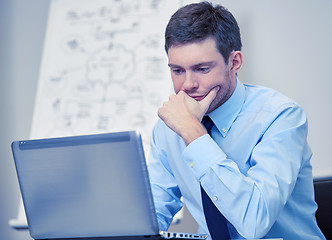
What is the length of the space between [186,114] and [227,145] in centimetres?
20

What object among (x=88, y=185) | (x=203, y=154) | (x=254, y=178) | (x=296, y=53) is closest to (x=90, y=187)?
(x=88, y=185)

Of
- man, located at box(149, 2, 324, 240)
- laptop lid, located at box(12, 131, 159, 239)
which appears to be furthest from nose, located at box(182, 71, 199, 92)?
laptop lid, located at box(12, 131, 159, 239)

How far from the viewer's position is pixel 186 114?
1224 millimetres

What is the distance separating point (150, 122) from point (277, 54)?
684 mm

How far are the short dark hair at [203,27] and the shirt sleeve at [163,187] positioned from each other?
38cm

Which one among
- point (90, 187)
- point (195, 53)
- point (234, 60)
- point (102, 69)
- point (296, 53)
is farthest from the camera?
point (102, 69)

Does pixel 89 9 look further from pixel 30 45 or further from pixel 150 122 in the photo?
pixel 150 122

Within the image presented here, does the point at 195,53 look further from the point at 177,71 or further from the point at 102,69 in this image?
the point at 102,69

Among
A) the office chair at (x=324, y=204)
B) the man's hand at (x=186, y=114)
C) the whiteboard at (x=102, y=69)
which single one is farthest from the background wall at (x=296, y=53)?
the man's hand at (x=186, y=114)

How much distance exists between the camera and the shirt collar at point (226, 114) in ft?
4.46

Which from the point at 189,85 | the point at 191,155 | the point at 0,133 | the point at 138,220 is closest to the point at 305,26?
the point at 189,85

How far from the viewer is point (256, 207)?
1071 millimetres

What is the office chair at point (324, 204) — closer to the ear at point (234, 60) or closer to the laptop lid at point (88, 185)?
the ear at point (234, 60)

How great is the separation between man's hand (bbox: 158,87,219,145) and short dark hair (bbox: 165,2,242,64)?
148 millimetres
